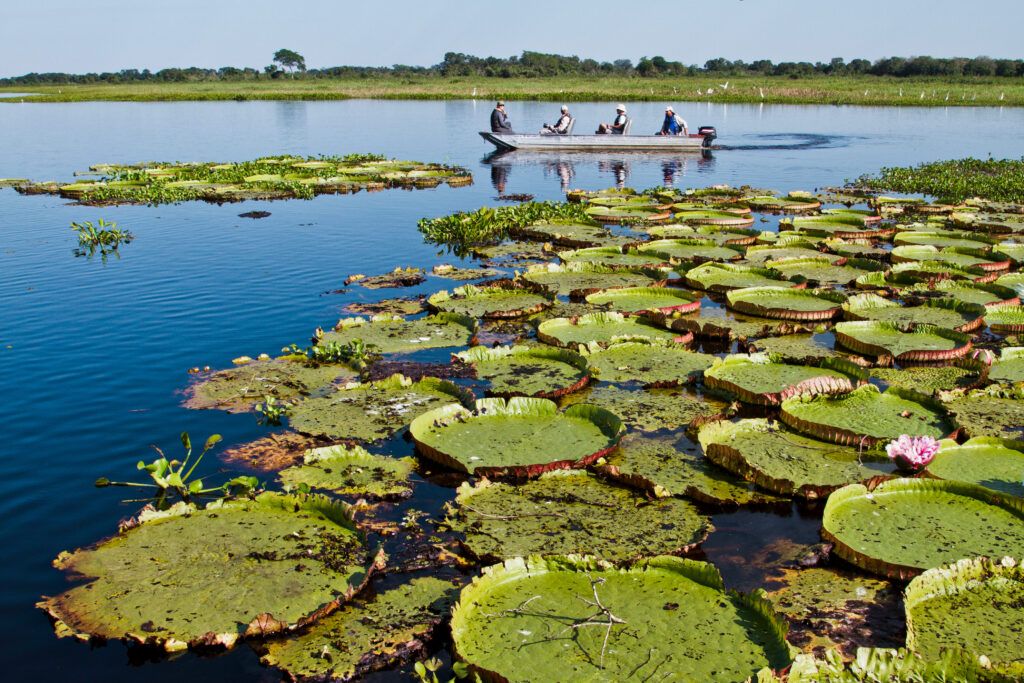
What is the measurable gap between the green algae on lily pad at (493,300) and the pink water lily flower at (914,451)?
419 cm

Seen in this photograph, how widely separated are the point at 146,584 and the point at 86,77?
122m

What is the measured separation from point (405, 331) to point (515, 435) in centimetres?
273

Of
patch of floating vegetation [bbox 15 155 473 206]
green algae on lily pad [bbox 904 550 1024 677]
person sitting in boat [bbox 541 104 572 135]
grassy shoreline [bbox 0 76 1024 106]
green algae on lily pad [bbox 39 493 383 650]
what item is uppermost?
grassy shoreline [bbox 0 76 1024 106]

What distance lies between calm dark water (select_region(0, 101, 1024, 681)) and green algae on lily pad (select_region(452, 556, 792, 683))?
55 cm

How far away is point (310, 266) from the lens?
412 inches

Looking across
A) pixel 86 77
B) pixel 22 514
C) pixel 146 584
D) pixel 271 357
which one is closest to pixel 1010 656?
pixel 146 584

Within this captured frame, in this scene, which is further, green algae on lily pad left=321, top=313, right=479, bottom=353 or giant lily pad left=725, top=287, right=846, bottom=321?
giant lily pad left=725, top=287, right=846, bottom=321

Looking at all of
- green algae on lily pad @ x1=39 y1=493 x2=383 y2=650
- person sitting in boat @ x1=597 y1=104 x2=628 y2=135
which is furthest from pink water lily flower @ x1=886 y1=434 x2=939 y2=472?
person sitting in boat @ x1=597 y1=104 x2=628 y2=135

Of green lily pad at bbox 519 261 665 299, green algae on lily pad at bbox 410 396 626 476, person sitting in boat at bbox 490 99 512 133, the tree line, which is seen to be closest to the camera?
green algae on lily pad at bbox 410 396 626 476

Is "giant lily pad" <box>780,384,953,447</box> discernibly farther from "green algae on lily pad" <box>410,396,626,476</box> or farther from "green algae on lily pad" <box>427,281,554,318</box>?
"green algae on lily pad" <box>427,281,554,318</box>

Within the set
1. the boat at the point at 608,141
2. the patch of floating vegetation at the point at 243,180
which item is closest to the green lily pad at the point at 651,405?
the patch of floating vegetation at the point at 243,180

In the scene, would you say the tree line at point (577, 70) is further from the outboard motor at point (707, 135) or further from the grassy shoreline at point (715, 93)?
the outboard motor at point (707, 135)

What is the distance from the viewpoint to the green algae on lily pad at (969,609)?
9.87 ft

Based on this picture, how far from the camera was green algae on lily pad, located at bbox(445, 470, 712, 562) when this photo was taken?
386cm
